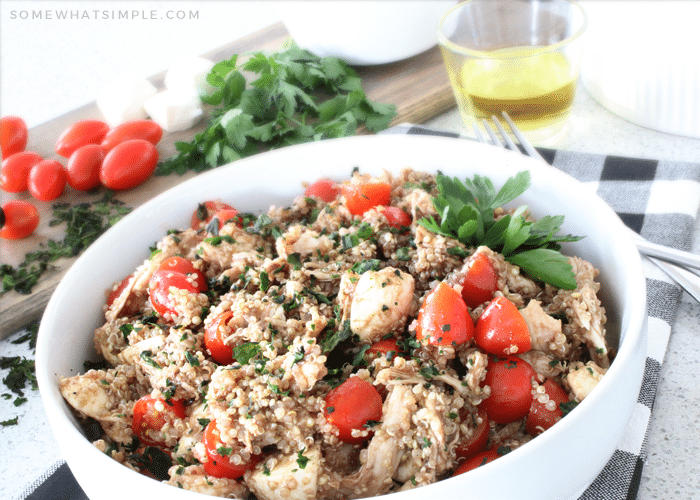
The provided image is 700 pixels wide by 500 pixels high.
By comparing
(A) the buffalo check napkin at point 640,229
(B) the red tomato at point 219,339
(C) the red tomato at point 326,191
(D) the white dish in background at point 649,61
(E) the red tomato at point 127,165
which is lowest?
(A) the buffalo check napkin at point 640,229

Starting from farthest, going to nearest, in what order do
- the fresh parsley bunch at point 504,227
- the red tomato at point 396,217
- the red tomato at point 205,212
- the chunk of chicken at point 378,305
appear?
the red tomato at point 205,212 < the red tomato at point 396,217 < the fresh parsley bunch at point 504,227 < the chunk of chicken at point 378,305

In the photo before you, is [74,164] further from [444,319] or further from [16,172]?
[444,319]

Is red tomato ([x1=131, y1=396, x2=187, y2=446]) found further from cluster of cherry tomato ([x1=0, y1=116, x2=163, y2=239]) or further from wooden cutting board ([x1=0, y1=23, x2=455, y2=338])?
cluster of cherry tomato ([x1=0, y1=116, x2=163, y2=239])

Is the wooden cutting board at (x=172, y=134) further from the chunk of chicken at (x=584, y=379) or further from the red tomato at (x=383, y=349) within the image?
the chunk of chicken at (x=584, y=379)

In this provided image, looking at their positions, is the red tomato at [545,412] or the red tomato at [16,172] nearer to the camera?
the red tomato at [545,412]

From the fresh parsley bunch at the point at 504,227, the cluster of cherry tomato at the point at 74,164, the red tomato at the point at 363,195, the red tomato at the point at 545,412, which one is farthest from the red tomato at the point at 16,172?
the red tomato at the point at 545,412

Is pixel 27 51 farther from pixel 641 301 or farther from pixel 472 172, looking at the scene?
pixel 641 301

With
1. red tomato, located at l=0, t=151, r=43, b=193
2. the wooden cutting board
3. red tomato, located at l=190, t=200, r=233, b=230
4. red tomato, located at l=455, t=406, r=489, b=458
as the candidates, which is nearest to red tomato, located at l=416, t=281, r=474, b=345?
red tomato, located at l=455, t=406, r=489, b=458
